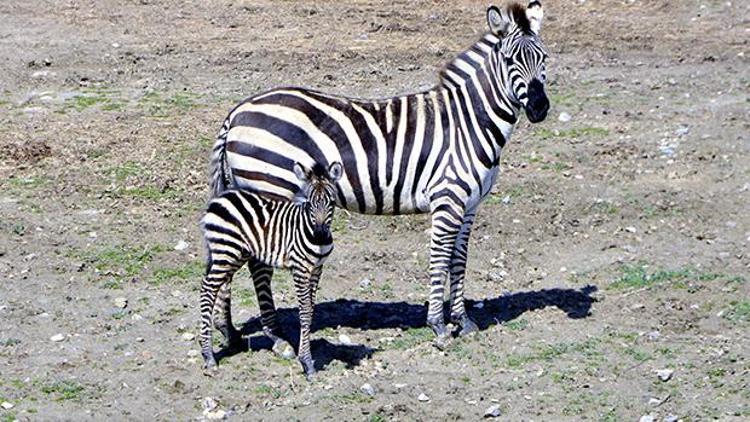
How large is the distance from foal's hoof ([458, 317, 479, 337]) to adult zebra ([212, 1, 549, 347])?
0.04 feet

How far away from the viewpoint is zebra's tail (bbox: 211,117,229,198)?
467 inches

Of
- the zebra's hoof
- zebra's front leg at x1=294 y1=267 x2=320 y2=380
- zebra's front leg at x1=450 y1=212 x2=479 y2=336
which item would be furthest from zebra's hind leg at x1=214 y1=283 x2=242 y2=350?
zebra's front leg at x1=450 y1=212 x2=479 y2=336

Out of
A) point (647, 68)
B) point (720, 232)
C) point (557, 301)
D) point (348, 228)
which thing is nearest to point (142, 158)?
point (348, 228)

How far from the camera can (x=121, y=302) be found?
1262 centimetres

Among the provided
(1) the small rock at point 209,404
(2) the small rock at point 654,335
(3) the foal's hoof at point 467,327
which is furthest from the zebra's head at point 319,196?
(2) the small rock at point 654,335

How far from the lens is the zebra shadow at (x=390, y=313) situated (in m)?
11.9

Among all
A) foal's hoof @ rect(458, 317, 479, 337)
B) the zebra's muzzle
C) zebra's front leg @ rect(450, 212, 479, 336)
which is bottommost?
foal's hoof @ rect(458, 317, 479, 337)

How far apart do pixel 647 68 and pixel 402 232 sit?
23.5ft

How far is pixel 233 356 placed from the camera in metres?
11.6

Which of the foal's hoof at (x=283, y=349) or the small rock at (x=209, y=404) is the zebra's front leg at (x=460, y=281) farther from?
the small rock at (x=209, y=404)

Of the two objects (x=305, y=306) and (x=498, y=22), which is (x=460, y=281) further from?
(x=498, y=22)

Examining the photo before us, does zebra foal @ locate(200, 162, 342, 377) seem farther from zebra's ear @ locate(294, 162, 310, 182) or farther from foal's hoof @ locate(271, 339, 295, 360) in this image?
foal's hoof @ locate(271, 339, 295, 360)

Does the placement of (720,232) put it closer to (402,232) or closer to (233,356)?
(402,232)

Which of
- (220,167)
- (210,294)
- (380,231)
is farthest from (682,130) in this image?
(210,294)
